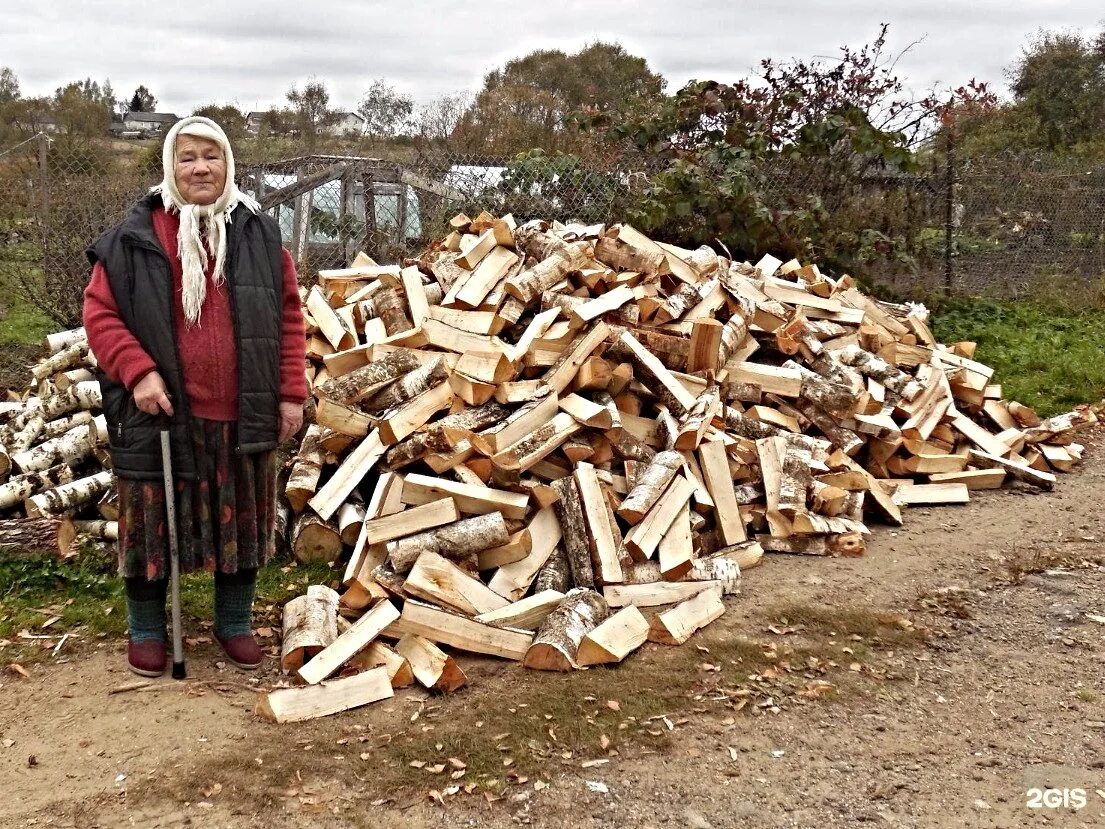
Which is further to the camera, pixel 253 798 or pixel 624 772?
pixel 624 772

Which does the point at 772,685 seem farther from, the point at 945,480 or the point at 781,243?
the point at 781,243

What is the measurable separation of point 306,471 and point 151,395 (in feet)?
5.00

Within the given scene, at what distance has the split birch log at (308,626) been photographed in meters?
3.68

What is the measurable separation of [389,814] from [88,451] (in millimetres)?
3257

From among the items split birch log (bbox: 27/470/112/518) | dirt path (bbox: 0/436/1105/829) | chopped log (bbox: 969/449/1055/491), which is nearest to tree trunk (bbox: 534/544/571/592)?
dirt path (bbox: 0/436/1105/829)

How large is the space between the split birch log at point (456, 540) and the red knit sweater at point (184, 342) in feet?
3.59

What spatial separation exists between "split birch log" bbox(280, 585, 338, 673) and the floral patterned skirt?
1.14 feet

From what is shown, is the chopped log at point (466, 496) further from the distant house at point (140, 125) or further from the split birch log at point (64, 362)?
the distant house at point (140, 125)

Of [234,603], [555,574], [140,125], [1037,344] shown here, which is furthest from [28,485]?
[140,125]

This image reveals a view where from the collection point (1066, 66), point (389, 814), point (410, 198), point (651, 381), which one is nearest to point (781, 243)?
point (410, 198)

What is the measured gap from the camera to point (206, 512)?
11.5 feet

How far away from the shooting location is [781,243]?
9008 millimetres

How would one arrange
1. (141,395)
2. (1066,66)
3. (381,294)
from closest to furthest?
(141,395), (381,294), (1066,66)

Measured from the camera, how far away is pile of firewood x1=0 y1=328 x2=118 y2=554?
4.77 meters
